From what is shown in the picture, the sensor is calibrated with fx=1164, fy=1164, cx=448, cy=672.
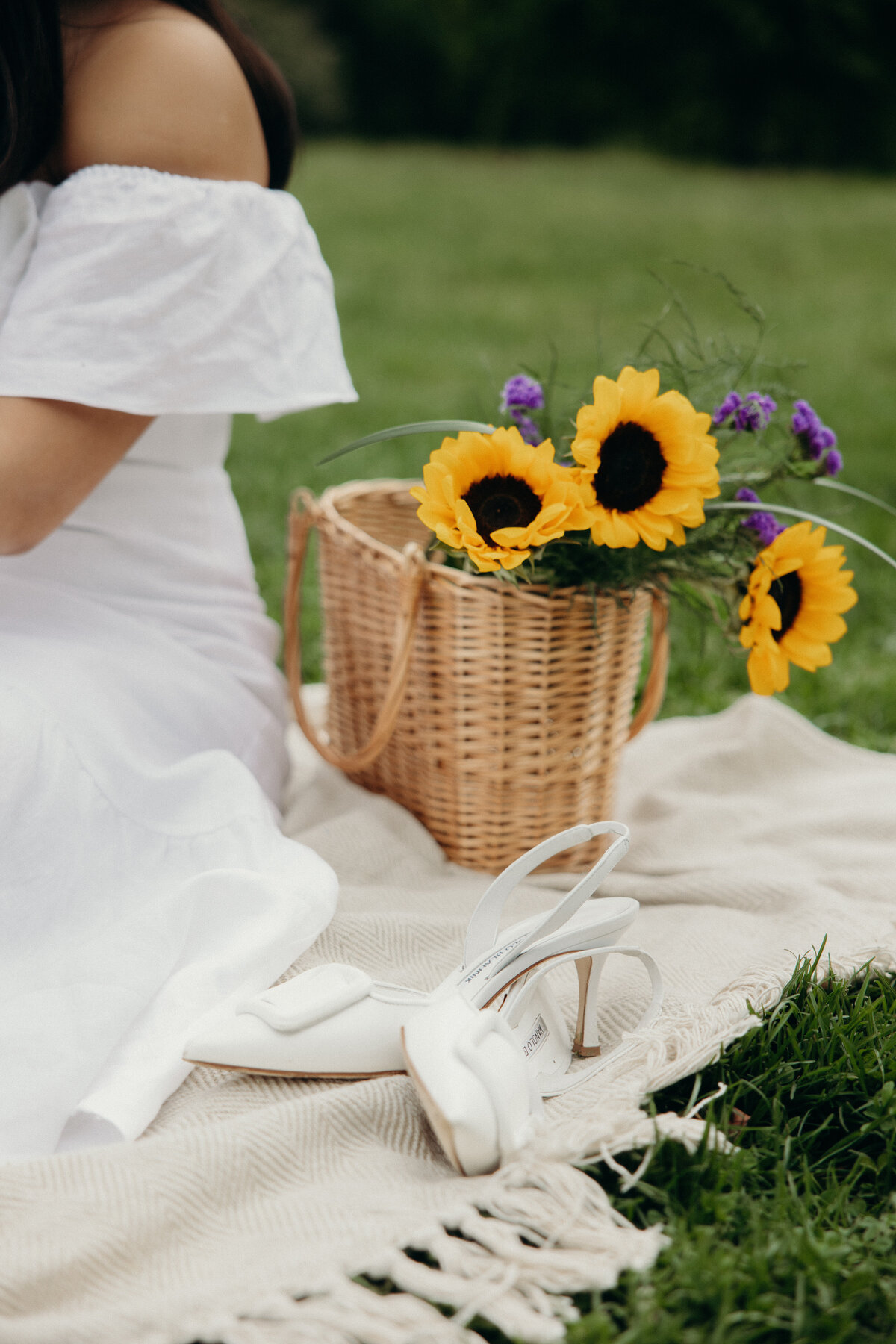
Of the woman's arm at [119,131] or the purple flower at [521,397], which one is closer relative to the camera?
the woman's arm at [119,131]

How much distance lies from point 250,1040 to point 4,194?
0.90m

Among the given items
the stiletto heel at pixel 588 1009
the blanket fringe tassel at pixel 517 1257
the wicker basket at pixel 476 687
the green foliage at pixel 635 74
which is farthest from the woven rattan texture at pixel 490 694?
the green foliage at pixel 635 74

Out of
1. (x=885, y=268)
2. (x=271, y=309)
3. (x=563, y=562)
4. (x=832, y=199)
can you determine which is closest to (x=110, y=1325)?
(x=563, y=562)

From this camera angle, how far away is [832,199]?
10250 mm

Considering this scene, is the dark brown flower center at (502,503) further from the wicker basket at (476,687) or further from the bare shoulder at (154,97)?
the bare shoulder at (154,97)

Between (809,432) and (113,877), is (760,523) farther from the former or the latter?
(113,877)

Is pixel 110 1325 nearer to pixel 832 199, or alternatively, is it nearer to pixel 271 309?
pixel 271 309

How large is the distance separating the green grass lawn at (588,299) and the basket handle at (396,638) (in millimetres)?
269

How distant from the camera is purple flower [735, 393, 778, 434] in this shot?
130cm

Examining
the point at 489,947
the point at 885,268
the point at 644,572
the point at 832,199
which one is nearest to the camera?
the point at 489,947

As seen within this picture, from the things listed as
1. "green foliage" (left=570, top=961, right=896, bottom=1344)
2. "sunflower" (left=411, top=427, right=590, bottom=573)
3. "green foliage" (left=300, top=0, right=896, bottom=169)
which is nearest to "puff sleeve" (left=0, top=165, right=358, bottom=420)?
"sunflower" (left=411, top=427, right=590, bottom=573)

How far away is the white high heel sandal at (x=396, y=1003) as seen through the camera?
1.01 meters

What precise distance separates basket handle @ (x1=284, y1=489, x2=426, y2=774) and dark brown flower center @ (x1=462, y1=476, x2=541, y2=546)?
7.0 inches

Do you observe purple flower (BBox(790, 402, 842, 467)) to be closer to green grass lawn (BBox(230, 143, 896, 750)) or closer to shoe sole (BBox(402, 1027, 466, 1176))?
green grass lawn (BBox(230, 143, 896, 750))
